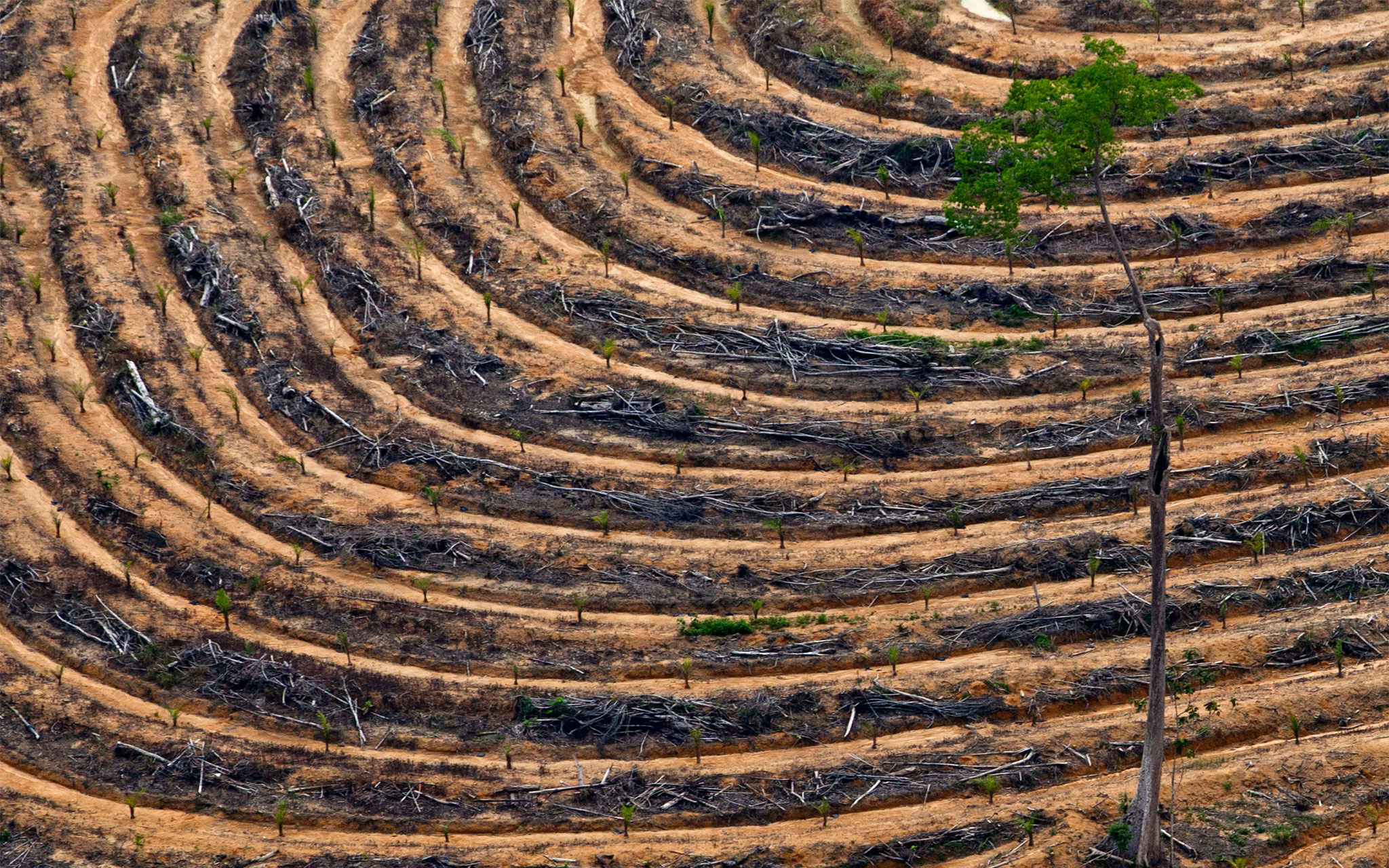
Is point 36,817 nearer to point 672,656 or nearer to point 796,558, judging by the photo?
point 672,656

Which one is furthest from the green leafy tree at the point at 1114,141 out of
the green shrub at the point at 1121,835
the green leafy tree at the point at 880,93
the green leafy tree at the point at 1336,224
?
the green leafy tree at the point at 880,93

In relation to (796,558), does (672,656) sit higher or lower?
lower

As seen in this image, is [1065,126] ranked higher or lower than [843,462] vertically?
higher

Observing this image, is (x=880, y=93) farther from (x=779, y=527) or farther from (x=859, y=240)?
(x=779, y=527)

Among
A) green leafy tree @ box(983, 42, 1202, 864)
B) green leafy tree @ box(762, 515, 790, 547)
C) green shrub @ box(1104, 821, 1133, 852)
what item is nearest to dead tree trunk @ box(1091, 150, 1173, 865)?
green leafy tree @ box(983, 42, 1202, 864)

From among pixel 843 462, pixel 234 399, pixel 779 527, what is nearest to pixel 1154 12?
pixel 843 462

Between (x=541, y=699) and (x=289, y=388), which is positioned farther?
(x=289, y=388)

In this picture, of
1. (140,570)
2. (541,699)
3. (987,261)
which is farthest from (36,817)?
(987,261)

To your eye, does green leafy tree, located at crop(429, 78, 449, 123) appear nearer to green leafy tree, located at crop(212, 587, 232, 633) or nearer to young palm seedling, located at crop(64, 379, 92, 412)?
young palm seedling, located at crop(64, 379, 92, 412)
